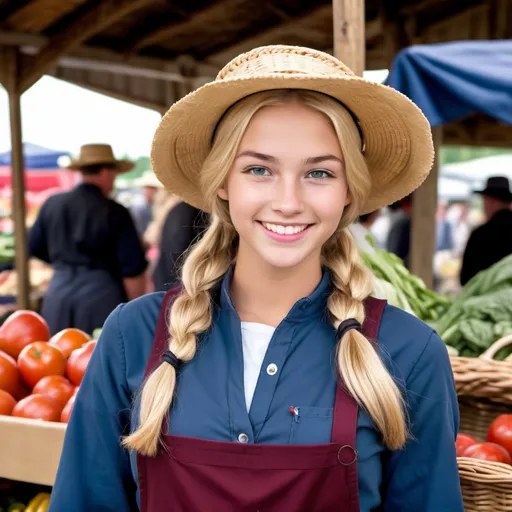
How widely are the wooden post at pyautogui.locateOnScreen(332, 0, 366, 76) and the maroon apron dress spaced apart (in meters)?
1.55

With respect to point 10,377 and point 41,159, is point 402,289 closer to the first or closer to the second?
point 10,377

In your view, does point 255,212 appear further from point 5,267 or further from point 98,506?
point 5,267

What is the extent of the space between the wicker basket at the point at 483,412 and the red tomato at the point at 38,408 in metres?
1.22

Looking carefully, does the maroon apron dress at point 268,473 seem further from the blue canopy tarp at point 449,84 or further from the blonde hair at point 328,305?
the blue canopy tarp at point 449,84

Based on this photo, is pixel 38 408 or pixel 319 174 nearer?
pixel 319 174

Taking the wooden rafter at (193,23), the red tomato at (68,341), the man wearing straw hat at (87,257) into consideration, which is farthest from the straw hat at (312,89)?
the wooden rafter at (193,23)

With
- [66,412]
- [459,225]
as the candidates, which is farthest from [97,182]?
[459,225]

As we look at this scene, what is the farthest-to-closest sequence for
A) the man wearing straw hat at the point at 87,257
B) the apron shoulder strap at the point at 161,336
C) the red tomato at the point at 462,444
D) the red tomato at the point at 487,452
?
the man wearing straw hat at the point at 87,257 → the red tomato at the point at 462,444 → the red tomato at the point at 487,452 → the apron shoulder strap at the point at 161,336

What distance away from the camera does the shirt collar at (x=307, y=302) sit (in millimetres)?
1557

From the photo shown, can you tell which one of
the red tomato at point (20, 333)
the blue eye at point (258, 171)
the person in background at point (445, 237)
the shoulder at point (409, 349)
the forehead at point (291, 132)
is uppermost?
the forehead at point (291, 132)

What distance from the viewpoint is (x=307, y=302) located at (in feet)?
5.15

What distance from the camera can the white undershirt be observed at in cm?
151

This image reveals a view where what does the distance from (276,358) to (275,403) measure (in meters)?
0.09

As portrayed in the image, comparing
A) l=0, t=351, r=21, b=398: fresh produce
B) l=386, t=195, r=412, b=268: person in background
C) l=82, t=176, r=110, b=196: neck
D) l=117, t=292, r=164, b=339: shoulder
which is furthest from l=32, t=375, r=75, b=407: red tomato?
l=386, t=195, r=412, b=268: person in background
